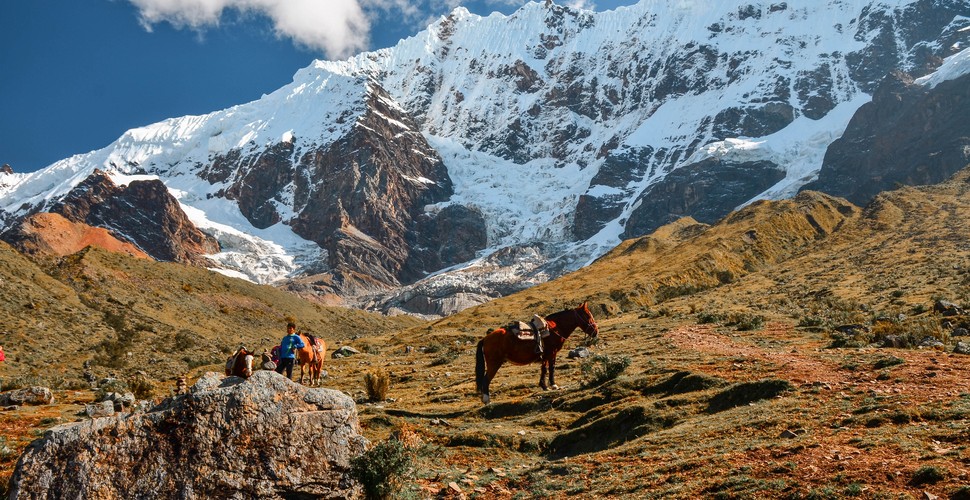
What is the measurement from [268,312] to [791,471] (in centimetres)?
10854

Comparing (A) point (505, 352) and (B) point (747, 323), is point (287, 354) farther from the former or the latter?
(B) point (747, 323)

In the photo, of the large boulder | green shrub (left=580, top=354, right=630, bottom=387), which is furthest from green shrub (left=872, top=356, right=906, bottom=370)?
the large boulder

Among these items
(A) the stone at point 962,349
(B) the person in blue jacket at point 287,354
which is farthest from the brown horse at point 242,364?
(A) the stone at point 962,349

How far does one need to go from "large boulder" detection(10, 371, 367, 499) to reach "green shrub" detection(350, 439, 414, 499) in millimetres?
163

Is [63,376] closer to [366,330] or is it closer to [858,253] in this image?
[858,253]

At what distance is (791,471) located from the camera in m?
10.7

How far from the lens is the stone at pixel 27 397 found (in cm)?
2230

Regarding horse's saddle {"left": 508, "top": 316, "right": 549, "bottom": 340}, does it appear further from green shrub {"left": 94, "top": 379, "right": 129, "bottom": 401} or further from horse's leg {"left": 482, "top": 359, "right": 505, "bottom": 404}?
green shrub {"left": 94, "top": 379, "right": 129, "bottom": 401}

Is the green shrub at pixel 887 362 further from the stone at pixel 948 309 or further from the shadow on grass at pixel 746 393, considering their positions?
the stone at pixel 948 309

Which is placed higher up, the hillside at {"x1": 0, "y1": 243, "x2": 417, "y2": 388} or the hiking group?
the hillside at {"x1": 0, "y1": 243, "x2": 417, "y2": 388}

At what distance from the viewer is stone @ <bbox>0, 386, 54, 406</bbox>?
22297 millimetres

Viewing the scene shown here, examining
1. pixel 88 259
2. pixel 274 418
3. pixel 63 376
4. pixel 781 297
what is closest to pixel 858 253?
pixel 781 297

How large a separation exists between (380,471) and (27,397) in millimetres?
17868

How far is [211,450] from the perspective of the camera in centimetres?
973
